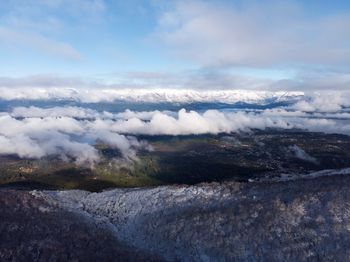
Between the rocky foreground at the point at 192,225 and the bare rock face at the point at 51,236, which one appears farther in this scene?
the rocky foreground at the point at 192,225

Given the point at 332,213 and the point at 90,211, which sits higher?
Result: the point at 332,213

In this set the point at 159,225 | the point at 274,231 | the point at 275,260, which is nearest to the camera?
the point at 275,260

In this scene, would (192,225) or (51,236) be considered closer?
(51,236)

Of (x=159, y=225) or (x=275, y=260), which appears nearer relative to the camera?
(x=275, y=260)

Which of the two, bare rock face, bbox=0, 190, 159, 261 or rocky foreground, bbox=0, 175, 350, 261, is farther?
rocky foreground, bbox=0, 175, 350, 261

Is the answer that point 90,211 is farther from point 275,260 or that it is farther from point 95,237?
point 275,260

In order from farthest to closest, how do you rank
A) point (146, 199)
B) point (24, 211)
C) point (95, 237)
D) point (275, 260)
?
point (146, 199), point (24, 211), point (95, 237), point (275, 260)

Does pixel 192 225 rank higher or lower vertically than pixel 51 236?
higher

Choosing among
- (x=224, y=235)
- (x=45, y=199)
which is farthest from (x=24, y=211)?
(x=224, y=235)
